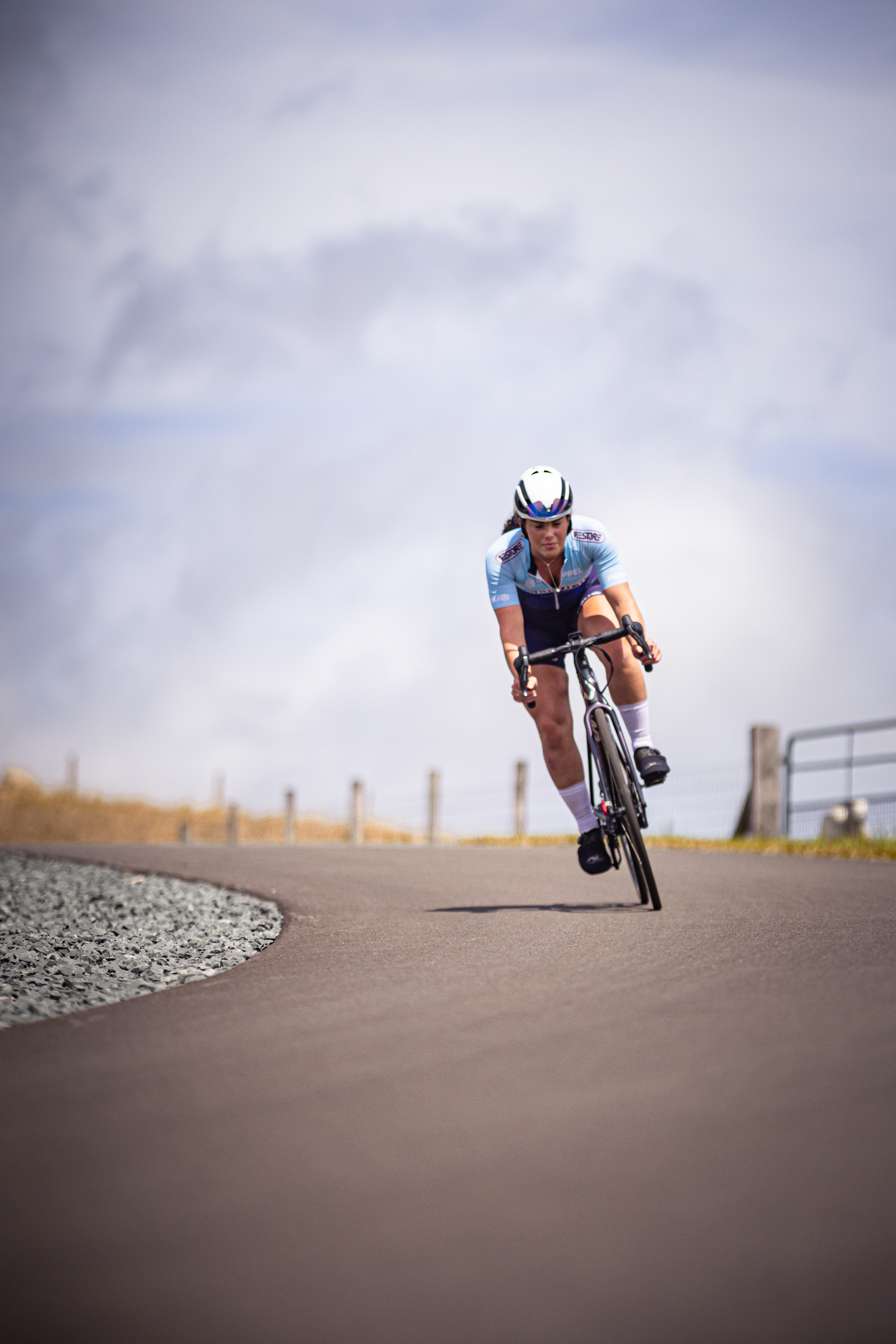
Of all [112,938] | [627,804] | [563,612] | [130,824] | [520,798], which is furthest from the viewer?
[130,824]

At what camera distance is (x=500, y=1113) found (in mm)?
3037

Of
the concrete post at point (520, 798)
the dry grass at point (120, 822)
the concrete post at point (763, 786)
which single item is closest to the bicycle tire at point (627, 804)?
the concrete post at point (763, 786)

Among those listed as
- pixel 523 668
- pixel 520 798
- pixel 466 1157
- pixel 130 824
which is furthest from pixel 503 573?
pixel 130 824

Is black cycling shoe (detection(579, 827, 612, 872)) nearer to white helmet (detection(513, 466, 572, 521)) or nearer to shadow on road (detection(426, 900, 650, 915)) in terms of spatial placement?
shadow on road (detection(426, 900, 650, 915))

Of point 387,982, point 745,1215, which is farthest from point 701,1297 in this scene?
point 387,982

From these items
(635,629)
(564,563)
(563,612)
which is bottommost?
(635,629)

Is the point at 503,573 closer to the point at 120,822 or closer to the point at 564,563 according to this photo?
the point at 564,563

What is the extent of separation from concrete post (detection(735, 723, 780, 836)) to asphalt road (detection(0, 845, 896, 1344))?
13088 mm

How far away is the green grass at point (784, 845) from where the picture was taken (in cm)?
1392

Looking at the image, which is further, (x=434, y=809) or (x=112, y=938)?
(x=434, y=809)

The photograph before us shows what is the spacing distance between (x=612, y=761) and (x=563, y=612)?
130 centimetres

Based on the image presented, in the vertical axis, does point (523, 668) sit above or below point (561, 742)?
above

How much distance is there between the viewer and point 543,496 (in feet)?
25.3

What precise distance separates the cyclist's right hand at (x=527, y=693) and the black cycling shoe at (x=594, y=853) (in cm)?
97
